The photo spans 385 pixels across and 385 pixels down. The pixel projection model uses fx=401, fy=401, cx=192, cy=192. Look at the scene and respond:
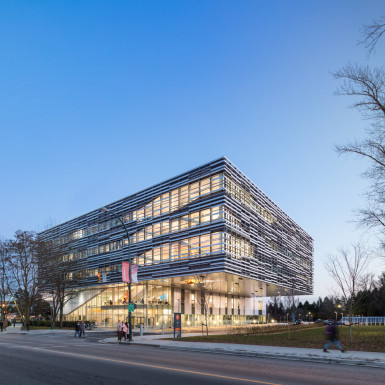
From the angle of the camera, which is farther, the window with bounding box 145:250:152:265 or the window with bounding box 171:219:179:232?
the window with bounding box 145:250:152:265

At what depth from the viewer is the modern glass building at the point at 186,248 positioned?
5053cm

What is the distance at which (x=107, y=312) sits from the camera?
6675cm

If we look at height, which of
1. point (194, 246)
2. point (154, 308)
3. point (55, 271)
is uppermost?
point (194, 246)

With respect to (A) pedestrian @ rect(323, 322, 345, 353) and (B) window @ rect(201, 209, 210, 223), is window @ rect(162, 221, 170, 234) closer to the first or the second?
(B) window @ rect(201, 209, 210, 223)

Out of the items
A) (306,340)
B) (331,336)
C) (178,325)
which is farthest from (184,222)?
(331,336)

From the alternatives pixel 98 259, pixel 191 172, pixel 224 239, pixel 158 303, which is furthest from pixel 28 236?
pixel 224 239

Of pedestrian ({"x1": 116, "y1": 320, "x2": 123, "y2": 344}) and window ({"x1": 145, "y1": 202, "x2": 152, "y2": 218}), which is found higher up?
window ({"x1": 145, "y1": 202, "x2": 152, "y2": 218})

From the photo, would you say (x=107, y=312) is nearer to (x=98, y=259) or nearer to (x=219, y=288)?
(x=98, y=259)

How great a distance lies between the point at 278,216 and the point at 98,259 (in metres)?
34.0

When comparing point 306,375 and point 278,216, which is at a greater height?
point 278,216

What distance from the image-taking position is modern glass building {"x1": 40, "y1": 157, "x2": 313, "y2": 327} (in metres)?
50.5

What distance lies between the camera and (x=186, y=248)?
173 feet

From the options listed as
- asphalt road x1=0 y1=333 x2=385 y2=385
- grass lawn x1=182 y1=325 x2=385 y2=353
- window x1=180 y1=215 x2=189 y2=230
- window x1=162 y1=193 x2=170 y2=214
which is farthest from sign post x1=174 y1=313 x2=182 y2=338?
window x1=162 y1=193 x2=170 y2=214

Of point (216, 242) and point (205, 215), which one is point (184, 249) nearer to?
point (205, 215)
